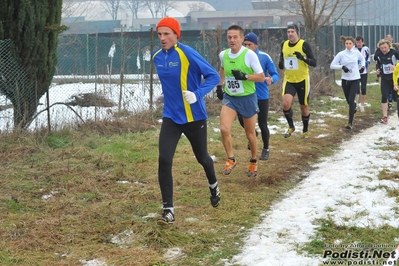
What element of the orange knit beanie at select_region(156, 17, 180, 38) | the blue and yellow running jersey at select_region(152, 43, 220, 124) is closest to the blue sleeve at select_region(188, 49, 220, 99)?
the blue and yellow running jersey at select_region(152, 43, 220, 124)

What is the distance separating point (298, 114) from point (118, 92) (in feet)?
15.0

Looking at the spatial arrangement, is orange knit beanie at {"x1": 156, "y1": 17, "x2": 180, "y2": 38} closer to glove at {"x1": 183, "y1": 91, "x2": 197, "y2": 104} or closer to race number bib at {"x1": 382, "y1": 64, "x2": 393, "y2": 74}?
glove at {"x1": 183, "y1": 91, "x2": 197, "y2": 104}

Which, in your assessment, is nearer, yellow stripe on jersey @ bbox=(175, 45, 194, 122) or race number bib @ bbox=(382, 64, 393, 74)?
yellow stripe on jersey @ bbox=(175, 45, 194, 122)

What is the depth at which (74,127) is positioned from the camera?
37.1 ft

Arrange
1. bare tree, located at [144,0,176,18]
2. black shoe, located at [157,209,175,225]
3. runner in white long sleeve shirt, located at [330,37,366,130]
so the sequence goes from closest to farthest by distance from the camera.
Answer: black shoe, located at [157,209,175,225], runner in white long sleeve shirt, located at [330,37,366,130], bare tree, located at [144,0,176,18]

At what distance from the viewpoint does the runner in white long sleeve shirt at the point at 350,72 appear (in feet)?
43.0

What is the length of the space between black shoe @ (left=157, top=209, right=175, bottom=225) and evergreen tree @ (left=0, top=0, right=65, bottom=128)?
4.71m

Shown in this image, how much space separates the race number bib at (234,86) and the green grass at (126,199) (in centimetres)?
114

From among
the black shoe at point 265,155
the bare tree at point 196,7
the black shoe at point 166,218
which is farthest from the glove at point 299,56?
the bare tree at point 196,7

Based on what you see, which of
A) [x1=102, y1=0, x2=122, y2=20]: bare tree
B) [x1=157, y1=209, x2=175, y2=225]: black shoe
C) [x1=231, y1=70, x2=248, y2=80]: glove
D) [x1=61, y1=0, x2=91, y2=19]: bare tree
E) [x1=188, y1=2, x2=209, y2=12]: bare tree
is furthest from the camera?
[x1=188, y1=2, x2=209, y2=12]: bare tree

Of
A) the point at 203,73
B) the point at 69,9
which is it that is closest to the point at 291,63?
the point at 203,73

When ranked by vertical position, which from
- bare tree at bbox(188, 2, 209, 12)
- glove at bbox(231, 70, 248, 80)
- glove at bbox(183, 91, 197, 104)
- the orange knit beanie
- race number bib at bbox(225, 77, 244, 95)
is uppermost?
bare tree at bbox(188, 2, 209, 12)

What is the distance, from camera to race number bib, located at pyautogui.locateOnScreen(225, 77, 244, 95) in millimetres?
8305

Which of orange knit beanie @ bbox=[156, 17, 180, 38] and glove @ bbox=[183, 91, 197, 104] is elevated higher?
orange knit beanie @ bbox=[156, 17, 180, 38]
